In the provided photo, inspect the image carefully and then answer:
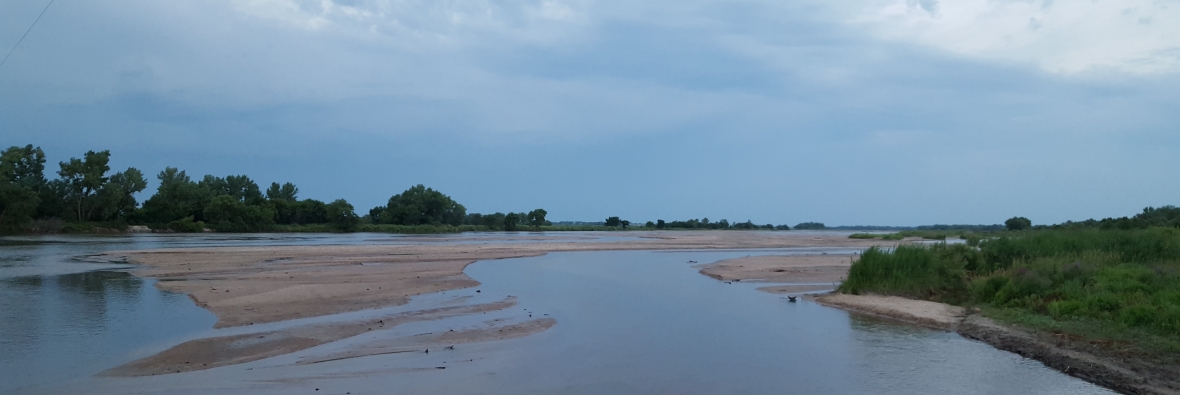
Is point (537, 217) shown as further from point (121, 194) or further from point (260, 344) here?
point (260, 344)

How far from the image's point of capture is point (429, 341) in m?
12.9

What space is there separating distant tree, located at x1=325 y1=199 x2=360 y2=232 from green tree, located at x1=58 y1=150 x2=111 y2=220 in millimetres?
28539

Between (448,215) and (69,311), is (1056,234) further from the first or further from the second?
(448,215)

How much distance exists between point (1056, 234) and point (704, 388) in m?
19.2

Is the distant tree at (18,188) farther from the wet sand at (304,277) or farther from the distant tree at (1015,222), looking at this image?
the distant tree at (1015,222)

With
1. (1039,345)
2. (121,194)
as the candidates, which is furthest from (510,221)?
(1039,345)

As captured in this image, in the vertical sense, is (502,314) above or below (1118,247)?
below

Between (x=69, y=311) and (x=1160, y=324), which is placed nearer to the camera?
(x=1160, y=324)

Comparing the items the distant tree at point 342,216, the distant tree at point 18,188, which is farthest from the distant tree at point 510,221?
the distant tree at point 18,188

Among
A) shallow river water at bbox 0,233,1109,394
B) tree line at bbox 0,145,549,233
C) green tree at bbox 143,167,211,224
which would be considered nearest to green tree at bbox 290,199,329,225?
tree line at bbox 0,145,549,233

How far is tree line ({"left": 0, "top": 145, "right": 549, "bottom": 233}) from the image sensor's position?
72312mm

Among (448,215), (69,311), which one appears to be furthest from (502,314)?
(448,215)

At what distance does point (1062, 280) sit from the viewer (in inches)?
649

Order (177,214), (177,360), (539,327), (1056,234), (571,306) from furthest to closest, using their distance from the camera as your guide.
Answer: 1. (177,214)
2. (1056,234)
3. (571,306)
4. (539,327)
5. (177,360)
